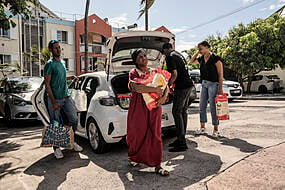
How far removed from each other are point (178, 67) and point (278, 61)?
17.6 metres

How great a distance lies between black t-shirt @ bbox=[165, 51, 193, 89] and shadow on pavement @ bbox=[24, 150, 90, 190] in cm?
206

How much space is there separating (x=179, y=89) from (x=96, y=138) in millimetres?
1724

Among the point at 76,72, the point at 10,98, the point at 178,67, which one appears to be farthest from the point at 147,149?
the point at 76,72

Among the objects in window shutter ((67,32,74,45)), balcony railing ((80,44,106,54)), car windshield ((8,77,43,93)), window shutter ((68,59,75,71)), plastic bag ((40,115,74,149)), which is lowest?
plastic bag ((40,115,74,149))

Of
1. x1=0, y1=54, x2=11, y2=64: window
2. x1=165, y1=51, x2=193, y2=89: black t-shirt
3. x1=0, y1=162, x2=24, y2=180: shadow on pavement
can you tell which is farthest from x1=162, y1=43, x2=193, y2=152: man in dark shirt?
x1=0, y1=54, x2=11, y2=64: window

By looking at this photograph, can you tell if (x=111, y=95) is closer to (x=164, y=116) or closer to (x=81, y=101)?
(x=81, y=101)

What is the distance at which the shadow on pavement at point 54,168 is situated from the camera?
370 cm

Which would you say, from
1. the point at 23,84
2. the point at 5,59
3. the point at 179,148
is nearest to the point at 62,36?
the point at 5,59

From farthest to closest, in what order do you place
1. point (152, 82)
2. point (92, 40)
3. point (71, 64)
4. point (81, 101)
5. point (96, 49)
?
point (92, 40), point (96, 49), point (71, 64), point (81, 101), point (152, 82)

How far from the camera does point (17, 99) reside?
851 centimetres

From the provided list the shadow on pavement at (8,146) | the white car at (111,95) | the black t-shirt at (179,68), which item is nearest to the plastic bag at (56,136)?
the white car at (111,95)

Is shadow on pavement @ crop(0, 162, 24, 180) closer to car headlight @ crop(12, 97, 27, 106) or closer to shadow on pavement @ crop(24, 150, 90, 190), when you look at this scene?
shadow on pavement @ crop(24, 150, 90, 190)

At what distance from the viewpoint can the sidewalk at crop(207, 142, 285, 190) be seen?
3160 mm

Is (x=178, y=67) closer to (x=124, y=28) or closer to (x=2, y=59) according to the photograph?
(x=2, y=59)
